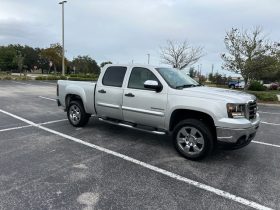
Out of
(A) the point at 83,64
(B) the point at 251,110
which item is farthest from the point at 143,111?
(A) the point at 83,64

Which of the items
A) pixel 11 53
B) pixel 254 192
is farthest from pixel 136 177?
pixel 11 53

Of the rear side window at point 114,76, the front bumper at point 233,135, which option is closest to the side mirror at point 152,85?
the rear side window at point 114,76

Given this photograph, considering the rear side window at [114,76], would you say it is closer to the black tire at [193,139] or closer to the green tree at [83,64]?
the black tire at [193,139]

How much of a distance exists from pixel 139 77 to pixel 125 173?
7.90 feet

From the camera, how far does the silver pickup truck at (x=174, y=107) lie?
16.6ft

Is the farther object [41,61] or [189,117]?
[41,61]

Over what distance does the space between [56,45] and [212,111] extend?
5503 centimetres

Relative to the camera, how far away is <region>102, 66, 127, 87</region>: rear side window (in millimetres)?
6672

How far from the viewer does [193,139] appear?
5402 millimetres

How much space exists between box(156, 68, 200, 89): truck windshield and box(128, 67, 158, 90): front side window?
0.22m

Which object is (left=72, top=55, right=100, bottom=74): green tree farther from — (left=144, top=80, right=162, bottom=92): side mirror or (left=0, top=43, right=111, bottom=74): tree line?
(left=144, top=80, right=162, bottom=92): side mirror

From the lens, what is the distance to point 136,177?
4.54 m

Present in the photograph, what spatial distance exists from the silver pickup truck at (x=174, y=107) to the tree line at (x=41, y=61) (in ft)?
159

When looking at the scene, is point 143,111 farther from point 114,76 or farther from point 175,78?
point 114,76
